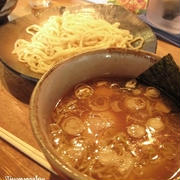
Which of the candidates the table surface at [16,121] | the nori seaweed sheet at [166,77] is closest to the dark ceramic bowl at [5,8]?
the table surface at [16,121]

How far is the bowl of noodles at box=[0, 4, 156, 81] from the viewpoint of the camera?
1.61m

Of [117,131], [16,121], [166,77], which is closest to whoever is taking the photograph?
[117,131]

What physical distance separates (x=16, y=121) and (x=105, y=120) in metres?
0.51

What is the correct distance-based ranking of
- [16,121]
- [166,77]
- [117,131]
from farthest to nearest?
1. [16,121]
2. [166,77]
3. [117,131]

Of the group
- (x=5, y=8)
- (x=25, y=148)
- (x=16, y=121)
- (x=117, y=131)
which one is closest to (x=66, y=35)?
(x=5, y=8)

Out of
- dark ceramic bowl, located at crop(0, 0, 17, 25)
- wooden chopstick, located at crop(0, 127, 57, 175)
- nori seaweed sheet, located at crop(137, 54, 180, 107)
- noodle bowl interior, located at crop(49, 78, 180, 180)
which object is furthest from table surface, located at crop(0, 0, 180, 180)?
nori seaweed sheet, located at crop(137, 54, 180, 107)

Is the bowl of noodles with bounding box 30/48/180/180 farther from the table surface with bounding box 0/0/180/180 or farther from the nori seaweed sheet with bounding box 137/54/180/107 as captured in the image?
the table surface with bounding box 0/0/180/180

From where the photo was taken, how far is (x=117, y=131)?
99 cm

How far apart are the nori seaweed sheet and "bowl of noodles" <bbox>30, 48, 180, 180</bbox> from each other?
0.03 meters

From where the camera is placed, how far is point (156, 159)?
2.99 feet

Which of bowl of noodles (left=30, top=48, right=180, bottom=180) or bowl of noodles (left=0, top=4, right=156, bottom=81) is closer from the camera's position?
bowl of noodles (left=30, top=48, right=180, bottom=180)

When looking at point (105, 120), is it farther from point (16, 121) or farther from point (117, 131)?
point (16, 121)

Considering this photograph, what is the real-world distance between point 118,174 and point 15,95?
81 centimetres

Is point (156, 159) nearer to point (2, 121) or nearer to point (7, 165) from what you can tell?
point (7, 165)
